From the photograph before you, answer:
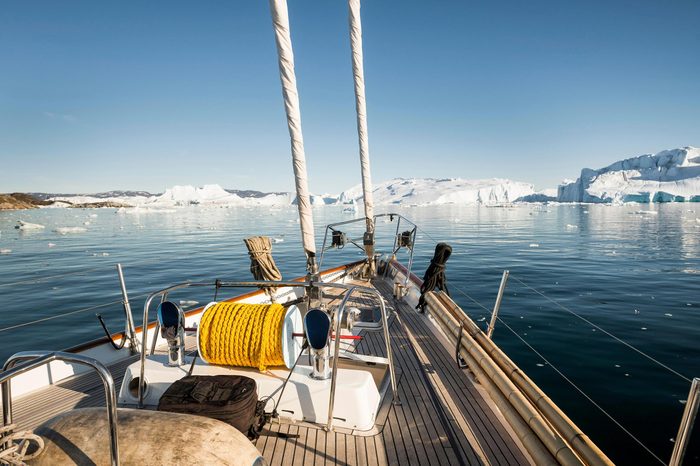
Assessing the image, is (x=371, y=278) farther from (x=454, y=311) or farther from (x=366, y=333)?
(x=454, y=311)

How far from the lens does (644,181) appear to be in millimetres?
94312

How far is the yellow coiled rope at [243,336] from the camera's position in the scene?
3.59 m

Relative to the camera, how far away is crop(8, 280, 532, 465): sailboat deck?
3.10 meters

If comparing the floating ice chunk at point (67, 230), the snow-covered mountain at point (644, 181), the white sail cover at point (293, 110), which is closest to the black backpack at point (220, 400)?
the white sail cover at point (293, 110)

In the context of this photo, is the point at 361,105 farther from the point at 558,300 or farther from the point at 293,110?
the point at 558,300

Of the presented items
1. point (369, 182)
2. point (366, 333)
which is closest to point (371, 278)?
point (369, 182)

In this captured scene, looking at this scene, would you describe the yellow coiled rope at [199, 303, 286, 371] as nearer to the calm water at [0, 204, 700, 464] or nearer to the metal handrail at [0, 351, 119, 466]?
the metal handrail at [0, 351, 119, 466]

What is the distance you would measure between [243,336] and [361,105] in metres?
6.49

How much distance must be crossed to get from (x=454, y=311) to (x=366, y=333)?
1.53 metres

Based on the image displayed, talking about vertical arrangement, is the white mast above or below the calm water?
above

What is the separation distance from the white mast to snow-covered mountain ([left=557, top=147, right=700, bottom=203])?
9465cm

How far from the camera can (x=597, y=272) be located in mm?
13969

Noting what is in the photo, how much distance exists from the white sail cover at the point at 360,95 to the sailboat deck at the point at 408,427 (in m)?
4.92

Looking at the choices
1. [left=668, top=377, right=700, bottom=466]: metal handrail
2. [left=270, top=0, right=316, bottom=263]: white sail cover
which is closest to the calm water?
[left=668, top=377, right=700, bottom=466]: metal handrail
